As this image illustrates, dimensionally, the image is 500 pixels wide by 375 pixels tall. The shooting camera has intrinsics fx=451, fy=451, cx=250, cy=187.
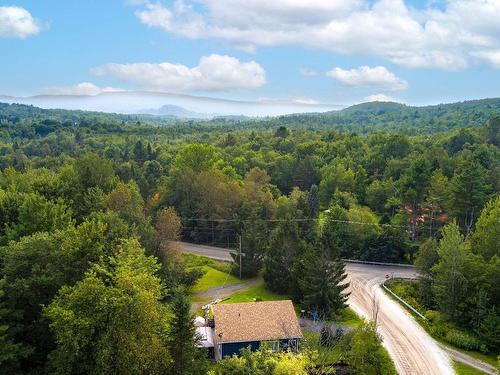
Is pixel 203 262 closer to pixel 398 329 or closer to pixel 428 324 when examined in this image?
pixel 398 329

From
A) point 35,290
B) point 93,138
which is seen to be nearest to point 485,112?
point 93,138

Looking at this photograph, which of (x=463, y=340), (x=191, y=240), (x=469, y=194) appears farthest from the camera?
(x=191, y=240)

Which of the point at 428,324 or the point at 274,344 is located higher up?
the point at 274,344

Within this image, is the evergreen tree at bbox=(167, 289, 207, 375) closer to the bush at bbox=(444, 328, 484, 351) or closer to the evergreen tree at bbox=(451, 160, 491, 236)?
the bush at bbox=(444, 328, 484, 351)

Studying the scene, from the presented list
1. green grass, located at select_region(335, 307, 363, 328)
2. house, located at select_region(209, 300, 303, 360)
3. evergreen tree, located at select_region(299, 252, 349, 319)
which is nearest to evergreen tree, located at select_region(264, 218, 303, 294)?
evergreen tree, located at select_region(299, 252, 349, 319)

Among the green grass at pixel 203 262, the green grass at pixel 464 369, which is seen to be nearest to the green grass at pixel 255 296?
the green grass at pixel 203 262

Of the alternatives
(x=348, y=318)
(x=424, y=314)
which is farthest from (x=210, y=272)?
(x=424, y=314)
